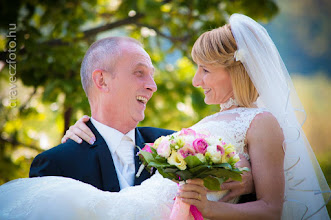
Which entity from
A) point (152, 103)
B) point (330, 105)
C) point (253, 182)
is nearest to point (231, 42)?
point (253, 182)

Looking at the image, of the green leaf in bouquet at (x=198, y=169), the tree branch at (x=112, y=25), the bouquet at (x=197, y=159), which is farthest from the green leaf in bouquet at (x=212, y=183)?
the tree branch at (x=112, y=25)

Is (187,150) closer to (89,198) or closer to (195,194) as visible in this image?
(195,194)

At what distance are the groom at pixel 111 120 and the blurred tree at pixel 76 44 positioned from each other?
2.73 metres

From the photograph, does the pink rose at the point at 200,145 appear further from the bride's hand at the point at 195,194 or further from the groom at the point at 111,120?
the groom at the point at 111,120

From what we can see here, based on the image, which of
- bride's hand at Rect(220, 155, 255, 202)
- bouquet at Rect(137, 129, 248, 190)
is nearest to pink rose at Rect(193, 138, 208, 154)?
bouquet at Rect(137, 129, 248, 190)

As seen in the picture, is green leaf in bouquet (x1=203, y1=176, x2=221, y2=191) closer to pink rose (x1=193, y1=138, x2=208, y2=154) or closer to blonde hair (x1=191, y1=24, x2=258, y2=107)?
pink rose (x1=193, y1=138, x2=208, y2=154)

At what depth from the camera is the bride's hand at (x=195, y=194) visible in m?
2.96

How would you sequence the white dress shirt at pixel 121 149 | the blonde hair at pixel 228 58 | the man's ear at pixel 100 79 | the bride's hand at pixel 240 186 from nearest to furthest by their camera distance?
1. the bride's hand at pixel 240 186
2. the blonde hair at pixel 228 58
3. the white dress shirt at pixel 121 149
4. the man's ear at pixel 100 79

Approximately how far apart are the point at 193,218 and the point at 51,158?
55.7 inches

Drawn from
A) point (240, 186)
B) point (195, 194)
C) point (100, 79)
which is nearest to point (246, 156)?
point (240, 186)

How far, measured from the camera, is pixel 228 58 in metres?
3.61

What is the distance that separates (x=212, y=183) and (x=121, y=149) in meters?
1.30

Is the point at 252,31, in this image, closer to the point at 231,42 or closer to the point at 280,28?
the point at 231,42

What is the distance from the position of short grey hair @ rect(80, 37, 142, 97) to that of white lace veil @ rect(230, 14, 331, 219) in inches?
48.8
